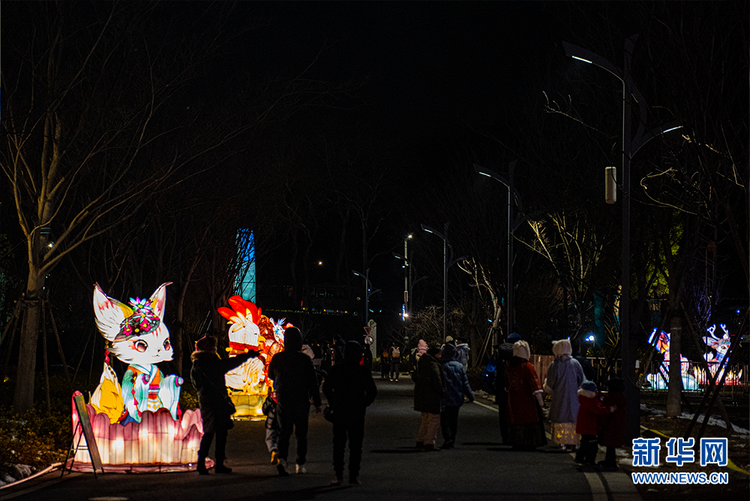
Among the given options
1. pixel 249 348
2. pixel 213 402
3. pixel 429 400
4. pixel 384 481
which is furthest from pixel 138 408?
pixel 249 348

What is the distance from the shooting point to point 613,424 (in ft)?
37.7

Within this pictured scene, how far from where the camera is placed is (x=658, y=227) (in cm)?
1869

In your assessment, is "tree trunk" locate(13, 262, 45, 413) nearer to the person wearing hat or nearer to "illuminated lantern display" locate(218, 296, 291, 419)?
"illuminated lantern display" locate(218, 296, 291, 419)

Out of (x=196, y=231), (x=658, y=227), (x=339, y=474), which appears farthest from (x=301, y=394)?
(x=196, y=231)

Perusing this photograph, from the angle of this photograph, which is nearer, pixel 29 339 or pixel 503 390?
pixel 29 339

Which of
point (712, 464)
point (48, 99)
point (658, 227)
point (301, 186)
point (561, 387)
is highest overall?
point (301, 186)

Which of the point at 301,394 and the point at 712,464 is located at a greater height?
the point at 301,394

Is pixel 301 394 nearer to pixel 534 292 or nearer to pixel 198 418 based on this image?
pixel 198 418

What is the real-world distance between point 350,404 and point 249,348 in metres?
8.84


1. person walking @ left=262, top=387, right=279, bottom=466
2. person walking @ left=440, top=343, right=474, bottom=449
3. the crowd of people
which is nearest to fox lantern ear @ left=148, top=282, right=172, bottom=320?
the crowd of people

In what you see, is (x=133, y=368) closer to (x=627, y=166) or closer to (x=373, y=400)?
(x=373, y=400)

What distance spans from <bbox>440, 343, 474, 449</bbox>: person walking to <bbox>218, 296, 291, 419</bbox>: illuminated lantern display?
5006mm

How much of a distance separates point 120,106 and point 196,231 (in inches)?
359

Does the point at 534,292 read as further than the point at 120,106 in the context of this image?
Yes
